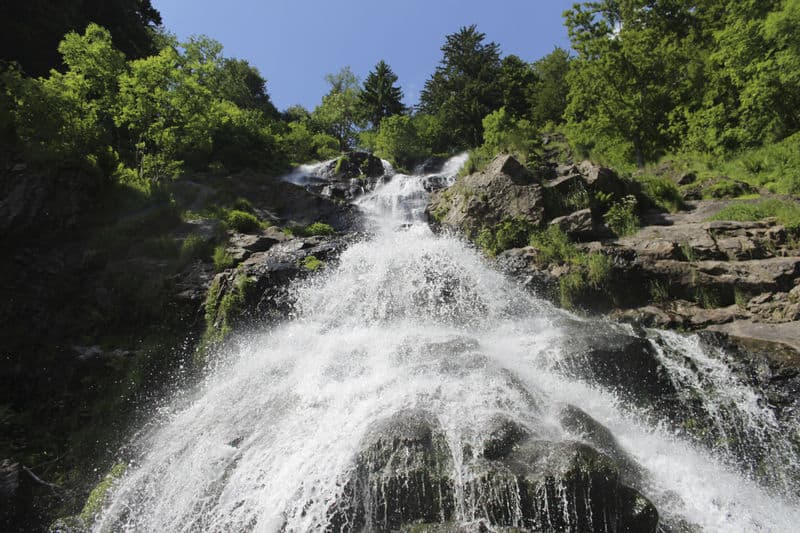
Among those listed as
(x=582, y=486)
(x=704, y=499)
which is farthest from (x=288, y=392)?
(x=704, y=499)

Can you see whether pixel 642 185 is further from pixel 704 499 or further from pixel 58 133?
pixel 58 133

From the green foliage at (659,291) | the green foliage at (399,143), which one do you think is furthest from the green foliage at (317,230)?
the green foliage at (399,143)

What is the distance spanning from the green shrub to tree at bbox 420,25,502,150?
947 inches

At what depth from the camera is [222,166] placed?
21922 millimetres

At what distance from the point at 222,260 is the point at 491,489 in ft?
34.0

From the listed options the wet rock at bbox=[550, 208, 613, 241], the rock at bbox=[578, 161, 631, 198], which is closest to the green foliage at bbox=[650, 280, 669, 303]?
the wet rock at bbox=[550, 208, 613, 241]

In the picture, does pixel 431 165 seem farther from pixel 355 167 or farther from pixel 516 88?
pixel 516 88

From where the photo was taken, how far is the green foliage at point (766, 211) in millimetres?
10828

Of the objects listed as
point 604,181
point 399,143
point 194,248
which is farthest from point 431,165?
point 194,248

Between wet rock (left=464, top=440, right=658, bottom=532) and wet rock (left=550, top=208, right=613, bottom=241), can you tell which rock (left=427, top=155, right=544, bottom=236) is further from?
wet rock (left=464, top=440, right=658, bottom=532)

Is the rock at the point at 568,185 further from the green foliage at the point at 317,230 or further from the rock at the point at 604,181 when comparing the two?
the green foliage at the point at 317,230

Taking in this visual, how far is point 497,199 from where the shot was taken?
13719 mm

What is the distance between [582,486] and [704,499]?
2184 mm

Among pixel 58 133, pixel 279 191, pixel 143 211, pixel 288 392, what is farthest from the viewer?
pixel 279 191
